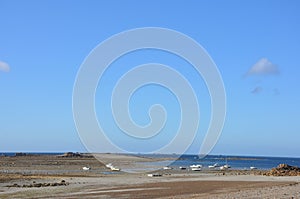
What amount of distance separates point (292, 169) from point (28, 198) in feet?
165

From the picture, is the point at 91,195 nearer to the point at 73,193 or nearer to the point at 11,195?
the point at 73,193

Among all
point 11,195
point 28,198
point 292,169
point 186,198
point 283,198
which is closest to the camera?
point 283,198

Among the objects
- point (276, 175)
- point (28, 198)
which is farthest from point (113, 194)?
point (276, 175)

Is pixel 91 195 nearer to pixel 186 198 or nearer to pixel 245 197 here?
pixel 186 198

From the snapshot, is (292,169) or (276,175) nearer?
(276,175)

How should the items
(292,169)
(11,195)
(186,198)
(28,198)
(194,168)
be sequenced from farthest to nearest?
(194,168), (292,169), (11,195), (28,198), (186,198)

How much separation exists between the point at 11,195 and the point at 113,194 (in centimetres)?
795

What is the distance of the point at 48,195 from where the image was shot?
123 feet

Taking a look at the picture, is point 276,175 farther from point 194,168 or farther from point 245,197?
point 245,197

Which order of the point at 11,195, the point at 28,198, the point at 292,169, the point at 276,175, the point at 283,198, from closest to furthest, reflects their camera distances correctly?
the point at 283,198 < the point at 28,198 < the point at 11,195 < the point at 276,175 < the point at 292,169

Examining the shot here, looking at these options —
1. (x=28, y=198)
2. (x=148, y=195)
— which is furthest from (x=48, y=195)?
(x=148, y=195)

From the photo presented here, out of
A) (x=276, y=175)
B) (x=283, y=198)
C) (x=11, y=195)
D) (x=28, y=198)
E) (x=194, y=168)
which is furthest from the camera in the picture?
(x=194, y=168)

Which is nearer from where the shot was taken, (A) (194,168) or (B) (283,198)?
(B) (283,198)

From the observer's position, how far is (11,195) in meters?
37.8
